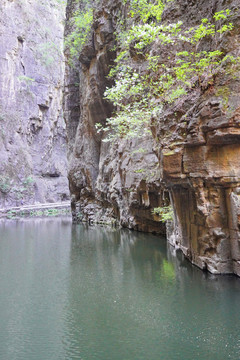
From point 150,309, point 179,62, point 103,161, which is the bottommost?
point 150,309

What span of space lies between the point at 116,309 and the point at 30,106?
133 ft

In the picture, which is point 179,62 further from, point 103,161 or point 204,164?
point 103,161

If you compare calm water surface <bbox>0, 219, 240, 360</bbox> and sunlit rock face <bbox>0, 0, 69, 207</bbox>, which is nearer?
calm water surface <bbox>0, 219, 240, 360</bbox>

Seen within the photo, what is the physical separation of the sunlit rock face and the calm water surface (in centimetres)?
2997

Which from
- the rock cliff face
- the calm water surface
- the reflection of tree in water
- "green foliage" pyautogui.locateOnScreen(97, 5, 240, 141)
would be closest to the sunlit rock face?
the rock cliff face

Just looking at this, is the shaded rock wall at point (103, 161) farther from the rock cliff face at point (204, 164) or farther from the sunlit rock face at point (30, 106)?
the sunlit rock face at point (30, 106)

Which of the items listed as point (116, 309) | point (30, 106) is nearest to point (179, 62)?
point (116, 309)

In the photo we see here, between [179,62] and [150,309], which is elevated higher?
[179,62]

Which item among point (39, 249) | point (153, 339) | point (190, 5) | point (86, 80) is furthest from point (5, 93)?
point (153, 339)

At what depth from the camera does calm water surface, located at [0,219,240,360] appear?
5.26 m

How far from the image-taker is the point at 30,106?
1716 inches

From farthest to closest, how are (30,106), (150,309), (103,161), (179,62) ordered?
1. (30,106)
2. (103,161)
3. (179,62)
4. (150,309)

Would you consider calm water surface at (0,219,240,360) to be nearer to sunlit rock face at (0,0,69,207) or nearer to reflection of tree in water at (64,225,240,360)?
reflection of tree in water at (64,225,240,360)

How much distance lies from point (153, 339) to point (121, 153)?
15.3 metres
